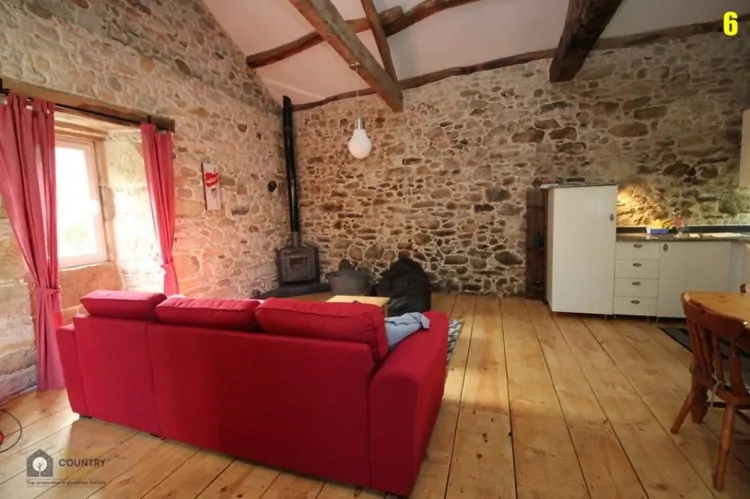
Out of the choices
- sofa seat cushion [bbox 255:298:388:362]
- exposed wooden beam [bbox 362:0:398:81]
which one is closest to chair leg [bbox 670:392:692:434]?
sofa seat cushion [bbox 255:298:388:362]

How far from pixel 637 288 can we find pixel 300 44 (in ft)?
15.5

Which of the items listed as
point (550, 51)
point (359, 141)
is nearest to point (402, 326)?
point (359, 141)

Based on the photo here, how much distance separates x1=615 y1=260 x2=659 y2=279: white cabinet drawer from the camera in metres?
3.72

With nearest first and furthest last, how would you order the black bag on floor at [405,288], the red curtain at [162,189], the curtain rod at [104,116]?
the curtain rod at [104,116] → the red curtain at [162,189] → the black bag on floor at [405,288]

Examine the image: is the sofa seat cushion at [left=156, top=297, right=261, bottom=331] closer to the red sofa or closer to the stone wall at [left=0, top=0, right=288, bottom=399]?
the red sofa

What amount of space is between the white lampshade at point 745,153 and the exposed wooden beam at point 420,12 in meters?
3.05

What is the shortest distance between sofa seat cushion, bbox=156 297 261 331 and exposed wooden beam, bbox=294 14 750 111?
4.24 metres

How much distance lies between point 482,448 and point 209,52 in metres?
4.82

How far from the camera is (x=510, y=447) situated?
1941 mm

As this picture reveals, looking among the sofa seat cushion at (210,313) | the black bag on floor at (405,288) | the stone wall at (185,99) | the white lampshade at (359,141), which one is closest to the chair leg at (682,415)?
the sofa seat cushion at (210,313)

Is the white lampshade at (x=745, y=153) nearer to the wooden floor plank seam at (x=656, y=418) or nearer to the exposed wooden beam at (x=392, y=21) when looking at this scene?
the wooden floor plank seam at (x=656, y=418)

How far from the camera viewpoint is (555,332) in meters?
3.59

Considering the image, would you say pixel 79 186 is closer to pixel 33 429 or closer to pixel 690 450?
pixel 33 429

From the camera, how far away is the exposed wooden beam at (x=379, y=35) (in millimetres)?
3559
